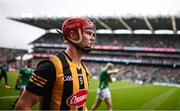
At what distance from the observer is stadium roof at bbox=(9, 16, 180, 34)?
49.3 metres

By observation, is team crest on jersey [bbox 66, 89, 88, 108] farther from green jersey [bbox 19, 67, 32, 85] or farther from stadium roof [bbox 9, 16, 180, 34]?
stadium roof [bbox 9, 16, 180, 34]

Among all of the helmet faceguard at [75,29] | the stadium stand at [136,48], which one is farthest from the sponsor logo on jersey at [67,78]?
the stadium stand at [136,48]

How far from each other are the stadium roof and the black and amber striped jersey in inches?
1795

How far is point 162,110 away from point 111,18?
127 feet

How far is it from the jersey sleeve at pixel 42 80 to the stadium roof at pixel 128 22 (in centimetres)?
4595

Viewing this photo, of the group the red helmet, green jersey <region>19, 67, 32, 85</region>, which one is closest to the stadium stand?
green jersey <region>19, 67, 32, 85</region>

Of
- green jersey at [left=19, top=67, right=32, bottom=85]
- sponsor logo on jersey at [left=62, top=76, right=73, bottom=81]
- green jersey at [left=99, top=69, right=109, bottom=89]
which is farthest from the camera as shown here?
green jersey at [left=19, top=67, right=32, bottom=85]

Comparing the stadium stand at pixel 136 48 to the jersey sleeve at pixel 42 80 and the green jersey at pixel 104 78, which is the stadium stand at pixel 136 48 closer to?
the green jersey at pixel 104 78

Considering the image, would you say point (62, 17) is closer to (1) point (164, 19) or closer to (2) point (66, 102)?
(1) point (164, 19)

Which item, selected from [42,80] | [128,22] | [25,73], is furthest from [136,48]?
[42,80]

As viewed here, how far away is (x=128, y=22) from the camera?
53.6 m

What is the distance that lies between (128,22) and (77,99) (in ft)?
169

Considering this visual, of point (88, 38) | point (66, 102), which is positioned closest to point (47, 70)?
point (66, 102)

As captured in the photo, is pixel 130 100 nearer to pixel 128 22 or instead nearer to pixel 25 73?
pixel 25 73
